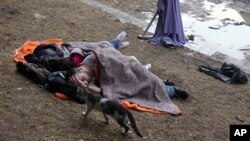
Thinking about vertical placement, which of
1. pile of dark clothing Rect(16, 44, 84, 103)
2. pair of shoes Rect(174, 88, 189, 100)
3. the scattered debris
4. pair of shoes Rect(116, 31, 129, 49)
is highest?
pile of dark clothing Rect(16, 44, 84, 103)

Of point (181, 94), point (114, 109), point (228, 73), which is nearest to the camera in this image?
point (114, 109)

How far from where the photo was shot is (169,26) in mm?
8648

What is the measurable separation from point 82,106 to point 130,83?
75cm

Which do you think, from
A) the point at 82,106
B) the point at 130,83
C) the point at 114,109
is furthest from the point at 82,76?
the point at 114,109

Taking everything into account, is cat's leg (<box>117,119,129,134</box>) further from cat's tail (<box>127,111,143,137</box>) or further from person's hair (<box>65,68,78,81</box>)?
person's hair (<box>65,68,78,81</box>)

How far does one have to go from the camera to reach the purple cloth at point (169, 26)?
848 centimetres

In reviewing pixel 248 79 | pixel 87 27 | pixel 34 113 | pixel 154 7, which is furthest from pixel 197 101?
pixel 154 7

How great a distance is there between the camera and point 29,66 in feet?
17.8

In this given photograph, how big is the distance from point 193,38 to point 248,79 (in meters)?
1.98

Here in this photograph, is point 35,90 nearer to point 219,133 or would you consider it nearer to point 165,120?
point 165,120

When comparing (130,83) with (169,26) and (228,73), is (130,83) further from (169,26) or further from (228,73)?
(169,26)

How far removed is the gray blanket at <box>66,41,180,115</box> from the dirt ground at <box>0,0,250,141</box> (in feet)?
0.84

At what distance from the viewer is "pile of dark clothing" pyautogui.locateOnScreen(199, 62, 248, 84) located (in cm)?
691


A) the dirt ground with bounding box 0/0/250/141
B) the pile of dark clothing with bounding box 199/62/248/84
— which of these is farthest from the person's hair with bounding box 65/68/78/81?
the pile of dark clothing with bounding box 199/62/248/84
